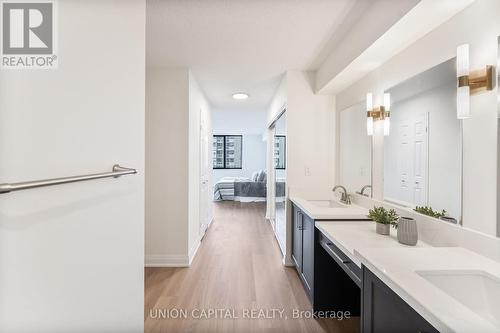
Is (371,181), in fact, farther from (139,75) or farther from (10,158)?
(10,158)

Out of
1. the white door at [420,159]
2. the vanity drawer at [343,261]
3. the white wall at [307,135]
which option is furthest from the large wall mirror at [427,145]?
the white wall at [307,135]

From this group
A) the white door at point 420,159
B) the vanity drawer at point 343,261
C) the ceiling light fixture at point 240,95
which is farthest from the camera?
the ceiling light fixture at point 240,95

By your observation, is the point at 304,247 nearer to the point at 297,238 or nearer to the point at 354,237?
the point at 297,238

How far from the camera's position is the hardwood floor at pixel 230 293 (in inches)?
77.0

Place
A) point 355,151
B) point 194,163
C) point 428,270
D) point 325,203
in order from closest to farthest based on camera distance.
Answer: point 428,270
point 355,151
point 325,203
point 194,163

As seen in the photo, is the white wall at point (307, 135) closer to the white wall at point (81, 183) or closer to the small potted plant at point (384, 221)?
the small potted plant at point (384, 221)

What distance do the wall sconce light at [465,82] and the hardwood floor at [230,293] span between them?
1.65 metres

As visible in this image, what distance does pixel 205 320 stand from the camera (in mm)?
2016

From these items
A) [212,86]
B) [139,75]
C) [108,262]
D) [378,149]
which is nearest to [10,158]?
[108,262]

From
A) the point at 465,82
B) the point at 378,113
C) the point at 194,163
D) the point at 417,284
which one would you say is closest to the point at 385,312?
the point at 417,284

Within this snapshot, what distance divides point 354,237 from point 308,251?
73 cm

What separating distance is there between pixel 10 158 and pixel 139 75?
768 millimetres

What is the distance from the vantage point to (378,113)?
219cm

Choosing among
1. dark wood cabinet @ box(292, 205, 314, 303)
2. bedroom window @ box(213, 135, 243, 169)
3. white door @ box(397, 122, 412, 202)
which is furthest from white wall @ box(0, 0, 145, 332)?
bedroom window @ box(213, 135, 243, 169)
